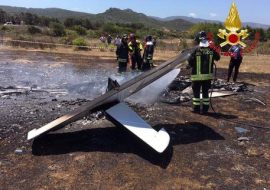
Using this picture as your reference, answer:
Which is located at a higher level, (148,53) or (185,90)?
(148,53)

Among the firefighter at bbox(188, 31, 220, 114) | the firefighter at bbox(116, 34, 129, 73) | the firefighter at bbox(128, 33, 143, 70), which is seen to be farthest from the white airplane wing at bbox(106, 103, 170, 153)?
the firefighter at bbox(128, 33, 143, 70)

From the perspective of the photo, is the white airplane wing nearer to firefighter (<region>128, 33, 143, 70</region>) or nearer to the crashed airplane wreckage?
the crashed airplane wreckage

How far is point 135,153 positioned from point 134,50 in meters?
8.40

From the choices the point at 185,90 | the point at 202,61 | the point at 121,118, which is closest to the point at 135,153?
the point at 121,118

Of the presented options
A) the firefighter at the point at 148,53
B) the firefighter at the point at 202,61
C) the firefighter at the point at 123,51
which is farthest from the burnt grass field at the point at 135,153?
the firefighter at the point at 148,53

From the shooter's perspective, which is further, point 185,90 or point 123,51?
point 123,51

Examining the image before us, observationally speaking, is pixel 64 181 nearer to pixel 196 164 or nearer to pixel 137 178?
pixel 137 178

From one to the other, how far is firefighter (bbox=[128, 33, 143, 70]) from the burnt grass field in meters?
5.11

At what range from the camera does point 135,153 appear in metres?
6.48

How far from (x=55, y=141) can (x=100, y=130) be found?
0.97 metres

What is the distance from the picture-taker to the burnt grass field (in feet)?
18.4

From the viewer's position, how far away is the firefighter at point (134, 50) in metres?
14.1

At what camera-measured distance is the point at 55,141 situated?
6891 mm

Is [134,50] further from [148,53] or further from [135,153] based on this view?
[135,153]
